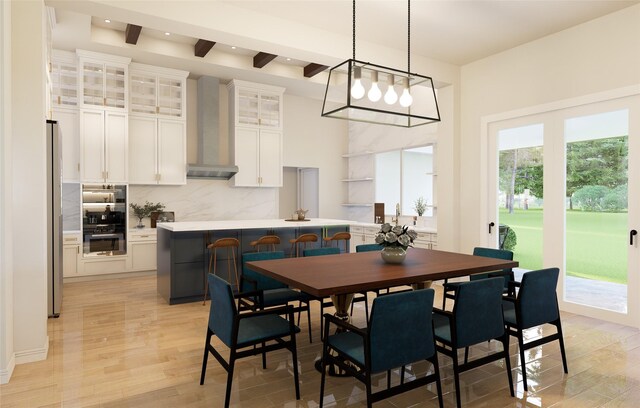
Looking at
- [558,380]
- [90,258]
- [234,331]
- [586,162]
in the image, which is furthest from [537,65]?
[90,258]

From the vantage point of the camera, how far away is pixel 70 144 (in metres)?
6.21

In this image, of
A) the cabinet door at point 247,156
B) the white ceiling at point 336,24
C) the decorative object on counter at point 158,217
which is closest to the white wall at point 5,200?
the white ceiling at point 336,24

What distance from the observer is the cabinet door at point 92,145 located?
20.2 ft

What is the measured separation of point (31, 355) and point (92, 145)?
153 inches

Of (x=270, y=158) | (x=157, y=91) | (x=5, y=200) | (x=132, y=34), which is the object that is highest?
(x=132, y=34)

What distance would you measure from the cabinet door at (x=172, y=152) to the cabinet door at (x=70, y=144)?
1.22m

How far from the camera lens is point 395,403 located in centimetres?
→ 255

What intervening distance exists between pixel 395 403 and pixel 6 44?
3.72 m

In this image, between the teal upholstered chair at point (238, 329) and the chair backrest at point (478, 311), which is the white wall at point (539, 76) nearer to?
the chair backrest at point (478, 311)

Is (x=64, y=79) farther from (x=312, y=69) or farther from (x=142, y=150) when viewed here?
(x=312, y=69)

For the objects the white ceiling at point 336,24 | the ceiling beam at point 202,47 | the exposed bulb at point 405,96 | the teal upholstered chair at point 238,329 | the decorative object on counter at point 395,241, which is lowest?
the teal upholstered chair at point 238,329

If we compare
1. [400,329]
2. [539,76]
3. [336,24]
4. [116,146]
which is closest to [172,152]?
[116,146]

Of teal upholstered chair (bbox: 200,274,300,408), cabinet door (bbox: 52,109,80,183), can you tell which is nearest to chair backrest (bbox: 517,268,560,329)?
teal upholstered chair (bbox: 200,274,300,408)

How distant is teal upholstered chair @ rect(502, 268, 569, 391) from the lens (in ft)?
9.19
